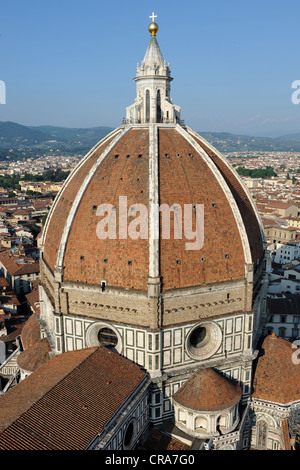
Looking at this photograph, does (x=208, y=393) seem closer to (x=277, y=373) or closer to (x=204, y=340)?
(x=204, y=340)

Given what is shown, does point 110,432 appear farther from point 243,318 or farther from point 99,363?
point 243,318

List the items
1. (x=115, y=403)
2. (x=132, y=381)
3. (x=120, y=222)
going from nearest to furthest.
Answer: (x=115, y=403)
(x=132, y=381)
(x=120, y=222)

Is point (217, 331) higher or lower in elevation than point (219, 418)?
higher

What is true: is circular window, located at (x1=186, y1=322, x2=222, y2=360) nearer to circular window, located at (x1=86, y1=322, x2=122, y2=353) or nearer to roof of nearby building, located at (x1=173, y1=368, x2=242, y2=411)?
roof of nearby building, located at (x1=173, y1=368, x2=242, y2=411)

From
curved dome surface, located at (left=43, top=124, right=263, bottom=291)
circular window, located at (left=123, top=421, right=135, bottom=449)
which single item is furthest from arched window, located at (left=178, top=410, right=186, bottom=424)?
curved dome surface, located at (left=43, top=124, right=263, bottom=291)

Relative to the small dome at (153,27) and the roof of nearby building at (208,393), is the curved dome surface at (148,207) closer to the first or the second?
the roof of nearby building at (208,393)

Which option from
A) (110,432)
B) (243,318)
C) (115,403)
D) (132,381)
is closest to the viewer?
(110,432)
